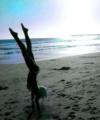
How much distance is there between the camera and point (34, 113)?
5.83m

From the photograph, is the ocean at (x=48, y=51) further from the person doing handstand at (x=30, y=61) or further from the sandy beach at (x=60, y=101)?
the person doing handstand at (x=30, y=61)

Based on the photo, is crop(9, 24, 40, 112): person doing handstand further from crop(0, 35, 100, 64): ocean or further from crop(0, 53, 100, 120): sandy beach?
crop(0, 35, 100, 64): ocean

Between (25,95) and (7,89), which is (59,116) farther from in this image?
(7,89)

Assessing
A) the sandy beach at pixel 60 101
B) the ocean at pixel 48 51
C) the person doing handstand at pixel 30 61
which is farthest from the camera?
the ocean at pixel 48 51

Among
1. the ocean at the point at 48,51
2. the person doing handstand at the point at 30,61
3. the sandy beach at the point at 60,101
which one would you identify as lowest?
the ocean at the point at 48,51

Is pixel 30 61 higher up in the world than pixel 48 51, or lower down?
higher up

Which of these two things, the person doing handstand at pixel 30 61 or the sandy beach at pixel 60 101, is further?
the sandy beach at pixel 60 101

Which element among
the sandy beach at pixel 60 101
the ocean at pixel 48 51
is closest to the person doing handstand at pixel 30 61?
the sandy beach at pixel 60 101

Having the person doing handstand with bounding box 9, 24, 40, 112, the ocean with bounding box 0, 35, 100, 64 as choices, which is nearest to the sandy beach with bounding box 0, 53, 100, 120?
the person doing handstand with bounding box 9, 24, 40, 112

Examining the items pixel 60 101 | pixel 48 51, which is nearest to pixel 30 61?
pixel 60 101

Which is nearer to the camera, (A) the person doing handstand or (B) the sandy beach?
(A) the person doing handstand

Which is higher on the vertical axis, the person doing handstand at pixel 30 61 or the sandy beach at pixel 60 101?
the person doing handstand at pixel 30 61

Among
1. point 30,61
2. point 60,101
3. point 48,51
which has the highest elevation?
point 30,61

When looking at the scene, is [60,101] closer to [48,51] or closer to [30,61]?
[30,61]
